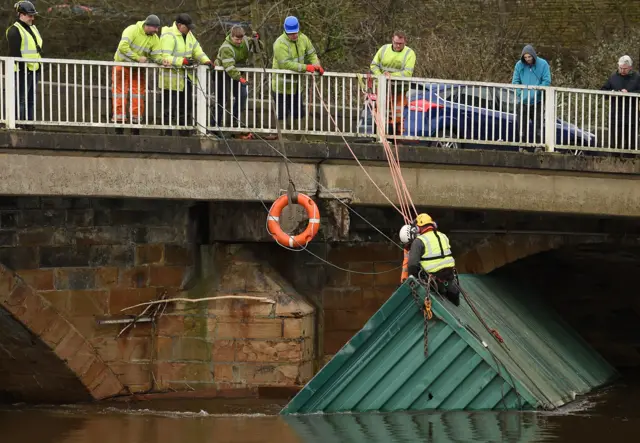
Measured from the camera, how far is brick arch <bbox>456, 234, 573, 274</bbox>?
61.7 ft

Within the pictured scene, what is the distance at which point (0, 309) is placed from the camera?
1703 cm

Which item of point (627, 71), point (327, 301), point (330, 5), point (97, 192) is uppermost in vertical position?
point (330, 5)

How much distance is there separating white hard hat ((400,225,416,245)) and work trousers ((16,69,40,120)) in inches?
160

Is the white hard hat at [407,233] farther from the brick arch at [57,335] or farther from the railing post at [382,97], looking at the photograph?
the brick arch at [57,335]

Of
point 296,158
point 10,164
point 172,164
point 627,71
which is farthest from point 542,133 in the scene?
point 10,164

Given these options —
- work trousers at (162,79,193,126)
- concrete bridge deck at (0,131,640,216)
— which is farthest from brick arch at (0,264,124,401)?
work trousers at (162,79,193,126)

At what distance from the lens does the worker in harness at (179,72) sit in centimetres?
1656

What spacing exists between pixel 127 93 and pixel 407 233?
3.35 meters

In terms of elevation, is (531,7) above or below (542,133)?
above

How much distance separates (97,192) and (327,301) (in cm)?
353

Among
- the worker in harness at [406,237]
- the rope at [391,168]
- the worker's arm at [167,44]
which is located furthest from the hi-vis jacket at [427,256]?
the worker's arm at [167,44]

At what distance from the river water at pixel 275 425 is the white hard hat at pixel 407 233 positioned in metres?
1.82

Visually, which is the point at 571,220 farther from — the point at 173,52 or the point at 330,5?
the point at 330,5

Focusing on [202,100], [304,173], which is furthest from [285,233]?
[202,100]
